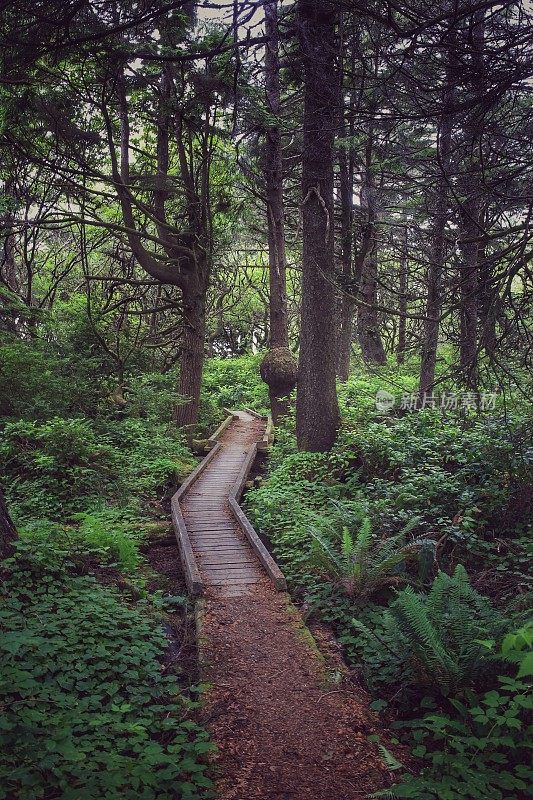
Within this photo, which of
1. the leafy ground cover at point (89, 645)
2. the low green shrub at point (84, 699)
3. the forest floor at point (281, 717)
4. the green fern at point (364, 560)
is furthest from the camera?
the green fern at point (364, 560)

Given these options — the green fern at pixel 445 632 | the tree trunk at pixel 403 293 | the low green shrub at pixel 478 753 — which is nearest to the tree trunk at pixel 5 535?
the green fern at pixel 445 632

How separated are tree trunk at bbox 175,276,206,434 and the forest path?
900cm

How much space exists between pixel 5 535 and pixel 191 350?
10707 mm

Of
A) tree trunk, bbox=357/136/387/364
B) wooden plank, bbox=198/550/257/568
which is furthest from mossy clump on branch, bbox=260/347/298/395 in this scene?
wooden plank, bbox=198/550/257/568

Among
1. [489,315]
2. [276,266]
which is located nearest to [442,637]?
[489,315]

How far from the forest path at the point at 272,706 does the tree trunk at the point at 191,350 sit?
9.00 m

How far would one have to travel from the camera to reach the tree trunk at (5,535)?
19.0ft

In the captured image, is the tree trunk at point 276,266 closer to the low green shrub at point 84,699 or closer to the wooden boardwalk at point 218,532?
the wooden boardwalk at point 218,532

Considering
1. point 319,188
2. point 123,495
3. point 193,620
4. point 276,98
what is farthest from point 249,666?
point 276,98

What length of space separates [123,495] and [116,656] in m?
6.26

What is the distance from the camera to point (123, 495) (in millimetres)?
10992

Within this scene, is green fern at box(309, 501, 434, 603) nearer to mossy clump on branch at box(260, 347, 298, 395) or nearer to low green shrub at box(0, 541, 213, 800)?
low green shrub at box(0, 541, 213, 800)

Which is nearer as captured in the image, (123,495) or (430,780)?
(430,780)

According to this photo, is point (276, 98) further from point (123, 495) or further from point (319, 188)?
point (123, 495)
